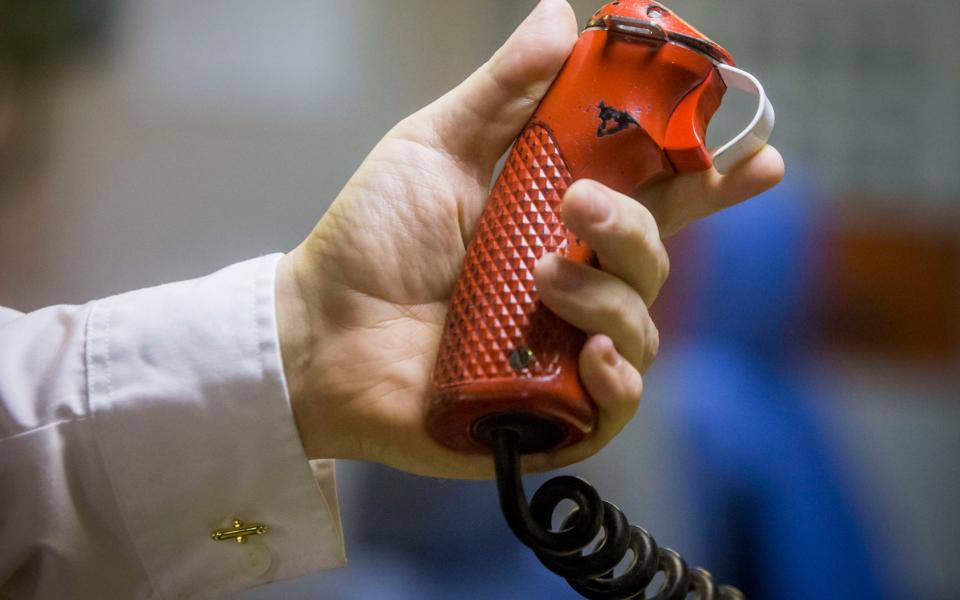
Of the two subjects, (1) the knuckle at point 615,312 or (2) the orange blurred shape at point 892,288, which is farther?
(2) the orange blurred shape at point 892,288

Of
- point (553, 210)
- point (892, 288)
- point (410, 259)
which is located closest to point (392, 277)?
point (410, 259)

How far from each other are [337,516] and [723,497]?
0.53 metres

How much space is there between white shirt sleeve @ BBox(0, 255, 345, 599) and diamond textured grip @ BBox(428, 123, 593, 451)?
148mm

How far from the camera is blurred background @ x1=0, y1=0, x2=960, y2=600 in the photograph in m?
0.98

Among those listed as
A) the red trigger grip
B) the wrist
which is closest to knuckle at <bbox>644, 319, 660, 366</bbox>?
the red trigger grip

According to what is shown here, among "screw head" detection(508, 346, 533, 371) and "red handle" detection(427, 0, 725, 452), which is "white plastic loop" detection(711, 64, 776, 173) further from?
"screw head" detection(508, 346, 533, 371)

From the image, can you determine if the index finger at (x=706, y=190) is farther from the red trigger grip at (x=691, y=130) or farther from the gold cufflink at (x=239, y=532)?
the gold cufflink at (x=239, y=532)

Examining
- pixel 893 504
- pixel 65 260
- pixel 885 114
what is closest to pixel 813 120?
pixel 885 114

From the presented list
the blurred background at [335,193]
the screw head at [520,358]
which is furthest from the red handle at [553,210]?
the blurred background at [335,193]

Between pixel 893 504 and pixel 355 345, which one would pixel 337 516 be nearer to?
pixel 355 345

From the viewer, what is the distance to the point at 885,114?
3.87ft

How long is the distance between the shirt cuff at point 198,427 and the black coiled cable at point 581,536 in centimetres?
16

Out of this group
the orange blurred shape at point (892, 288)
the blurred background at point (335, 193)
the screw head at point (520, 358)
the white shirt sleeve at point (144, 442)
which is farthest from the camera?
the orange blurred shape at point (892, 288)

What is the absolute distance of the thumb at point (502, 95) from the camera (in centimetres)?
56
